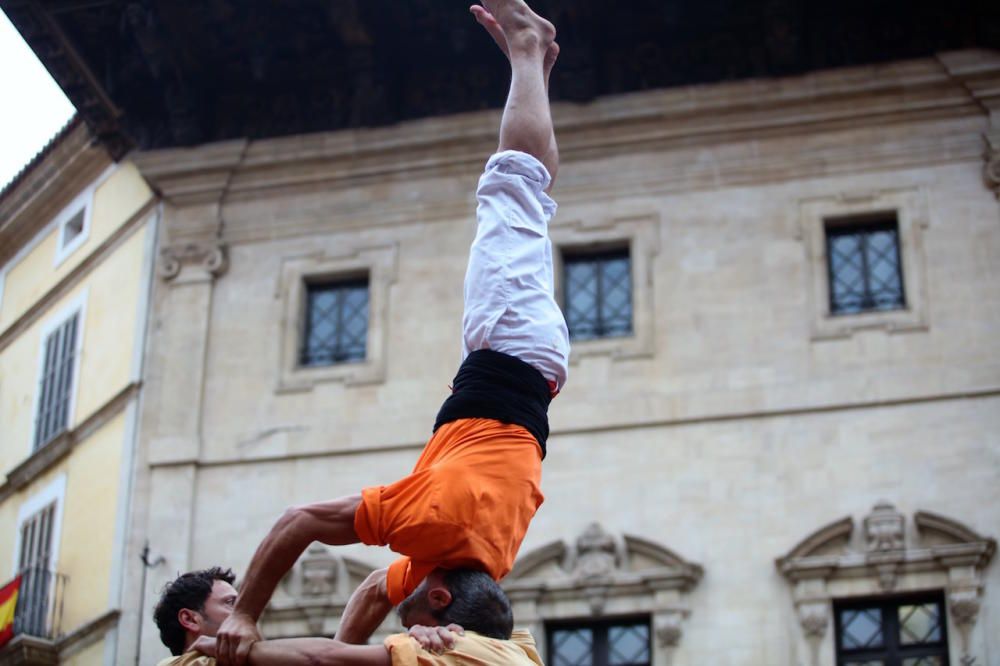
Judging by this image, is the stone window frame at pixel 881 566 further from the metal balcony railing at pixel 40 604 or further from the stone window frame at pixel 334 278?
the metal balcony railing at pixel 40 604

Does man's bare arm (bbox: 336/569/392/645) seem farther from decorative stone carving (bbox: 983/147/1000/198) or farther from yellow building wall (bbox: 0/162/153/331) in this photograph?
yellow building wall (bbox: 0/162/153/331)

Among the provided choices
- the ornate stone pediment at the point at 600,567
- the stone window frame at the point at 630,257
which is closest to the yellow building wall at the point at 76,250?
the stone window frame at the point at 630,257

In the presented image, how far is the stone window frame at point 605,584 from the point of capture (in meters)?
16.6

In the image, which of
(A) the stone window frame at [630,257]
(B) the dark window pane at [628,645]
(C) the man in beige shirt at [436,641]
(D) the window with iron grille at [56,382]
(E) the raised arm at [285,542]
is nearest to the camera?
(C) the man in beige shirt at [436,641]

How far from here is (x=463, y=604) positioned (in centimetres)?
668

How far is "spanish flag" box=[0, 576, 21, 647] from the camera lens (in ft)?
60.8

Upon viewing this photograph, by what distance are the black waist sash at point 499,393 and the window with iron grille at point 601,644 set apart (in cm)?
989

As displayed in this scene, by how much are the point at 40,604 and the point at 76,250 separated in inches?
160

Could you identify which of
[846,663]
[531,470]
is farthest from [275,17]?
[531,470]

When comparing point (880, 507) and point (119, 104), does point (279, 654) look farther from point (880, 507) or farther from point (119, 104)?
point (119, 104)

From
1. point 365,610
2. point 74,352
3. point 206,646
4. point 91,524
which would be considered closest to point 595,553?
point 91,524

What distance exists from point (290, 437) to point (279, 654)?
38.4ft

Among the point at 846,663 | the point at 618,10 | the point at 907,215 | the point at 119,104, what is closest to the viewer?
the point at 846,663

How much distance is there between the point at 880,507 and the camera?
1644cm
